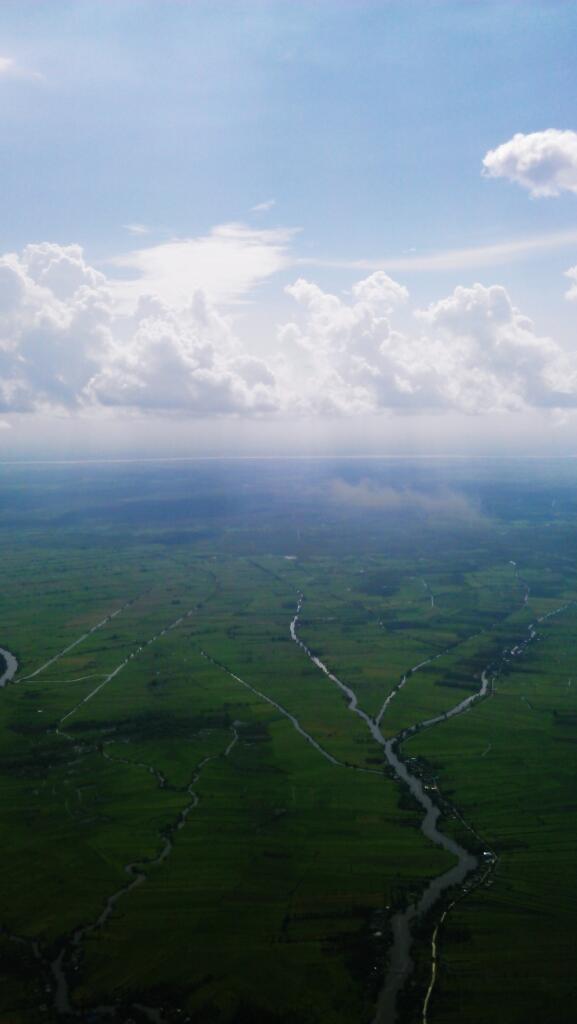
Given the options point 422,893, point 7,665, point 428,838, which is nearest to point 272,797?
point 428,838

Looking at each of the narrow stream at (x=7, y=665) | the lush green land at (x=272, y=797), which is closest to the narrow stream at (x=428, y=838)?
the lush green land at (x=272, y=797)

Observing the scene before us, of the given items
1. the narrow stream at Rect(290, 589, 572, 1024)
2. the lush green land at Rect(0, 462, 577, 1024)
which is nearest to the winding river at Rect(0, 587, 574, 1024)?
the narrow stream at Rect(290, 589, 572, 1024)

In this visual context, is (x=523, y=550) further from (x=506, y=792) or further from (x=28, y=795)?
(x=28, y=795)

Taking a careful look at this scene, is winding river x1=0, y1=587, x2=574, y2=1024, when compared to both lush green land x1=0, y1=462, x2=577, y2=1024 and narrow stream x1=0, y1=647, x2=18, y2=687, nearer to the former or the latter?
lush green land x1=0, y1=462, x2=577, y2=1024

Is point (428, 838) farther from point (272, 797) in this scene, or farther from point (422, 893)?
point (272, 797)

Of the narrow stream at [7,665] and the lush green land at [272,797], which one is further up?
the narrow stream at [7,665]

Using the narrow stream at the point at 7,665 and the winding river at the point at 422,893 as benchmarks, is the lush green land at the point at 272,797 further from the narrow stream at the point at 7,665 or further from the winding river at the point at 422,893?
the narrow stream at the point at 7,665

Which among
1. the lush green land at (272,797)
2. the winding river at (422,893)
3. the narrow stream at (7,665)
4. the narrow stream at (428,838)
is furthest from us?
the narrow stream at (7,665)

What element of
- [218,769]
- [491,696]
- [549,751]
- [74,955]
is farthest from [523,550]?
[74,955]
